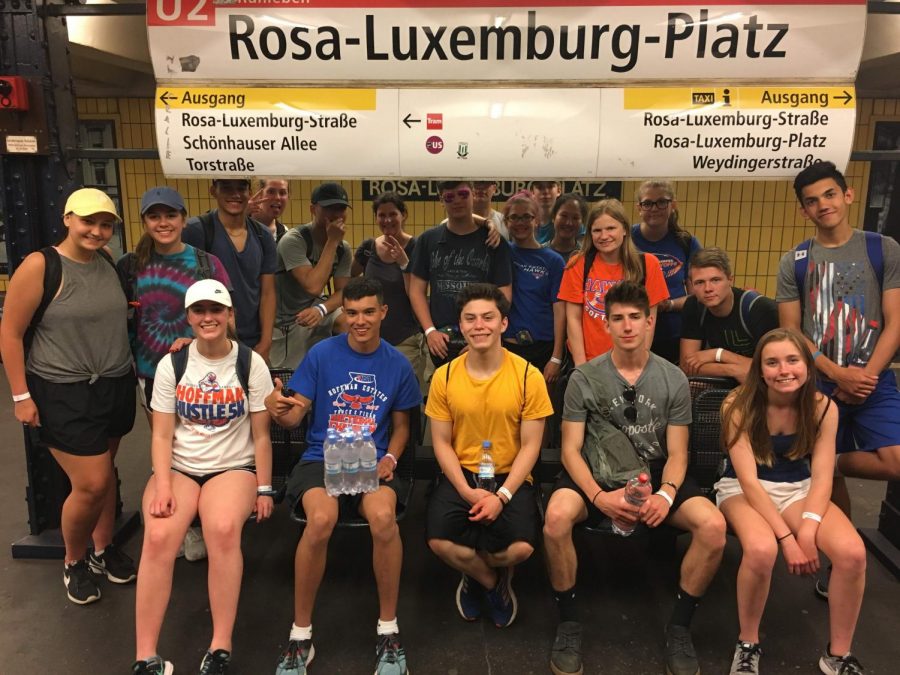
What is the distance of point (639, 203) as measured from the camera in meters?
3.84

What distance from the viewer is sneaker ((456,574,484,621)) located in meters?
2.93

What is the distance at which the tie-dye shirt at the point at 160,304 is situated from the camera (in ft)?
10.0

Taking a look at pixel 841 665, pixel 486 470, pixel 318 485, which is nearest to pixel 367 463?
pixel 318 485

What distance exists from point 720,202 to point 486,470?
273 inches

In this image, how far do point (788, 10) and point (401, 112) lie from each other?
1951 mm

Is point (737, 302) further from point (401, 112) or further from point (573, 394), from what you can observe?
point (401, 112)

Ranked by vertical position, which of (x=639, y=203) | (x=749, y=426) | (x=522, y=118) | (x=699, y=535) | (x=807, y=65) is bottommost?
(x=699, y=535)

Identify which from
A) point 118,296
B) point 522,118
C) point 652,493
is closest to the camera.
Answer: point 652,493

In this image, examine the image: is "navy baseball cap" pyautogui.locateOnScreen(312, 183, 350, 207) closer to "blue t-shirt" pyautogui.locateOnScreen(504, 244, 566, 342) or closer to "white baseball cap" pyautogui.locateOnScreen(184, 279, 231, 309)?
"blue t-shirt" pyautogui.locateOnScreen(504, 244, 566, 342)

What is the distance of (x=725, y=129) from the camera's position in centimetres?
314

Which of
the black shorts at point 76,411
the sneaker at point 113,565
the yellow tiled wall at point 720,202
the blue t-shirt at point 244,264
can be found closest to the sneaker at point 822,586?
the blue t-shirt at point 244,264

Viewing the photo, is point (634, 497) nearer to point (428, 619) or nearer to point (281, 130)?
point (428, 619)

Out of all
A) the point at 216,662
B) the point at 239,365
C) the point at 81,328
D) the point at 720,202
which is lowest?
the point at 216,662

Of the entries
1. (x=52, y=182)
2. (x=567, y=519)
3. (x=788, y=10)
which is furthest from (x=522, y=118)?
(x=52, y=182)
